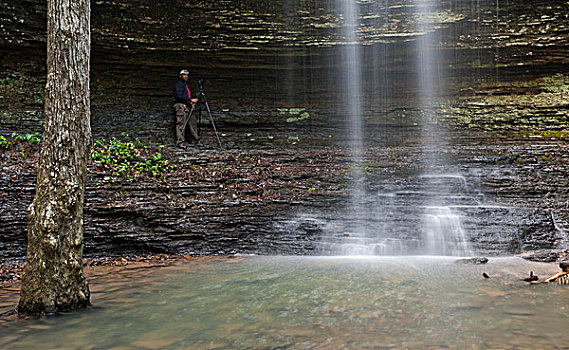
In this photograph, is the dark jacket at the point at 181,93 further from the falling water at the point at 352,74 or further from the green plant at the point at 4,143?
the falling water at the point at 352,74

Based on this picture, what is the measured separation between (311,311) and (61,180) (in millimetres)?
2780

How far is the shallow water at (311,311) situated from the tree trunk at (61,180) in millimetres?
291

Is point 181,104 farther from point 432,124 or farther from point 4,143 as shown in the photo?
point 432,124

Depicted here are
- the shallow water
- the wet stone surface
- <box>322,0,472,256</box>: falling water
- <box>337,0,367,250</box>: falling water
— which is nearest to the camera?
the shallow water

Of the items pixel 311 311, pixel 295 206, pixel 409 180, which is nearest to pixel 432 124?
pixel 409 180

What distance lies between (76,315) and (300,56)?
10951 millimetres

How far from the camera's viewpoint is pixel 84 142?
4.25 metres

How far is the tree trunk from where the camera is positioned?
392 centimetres

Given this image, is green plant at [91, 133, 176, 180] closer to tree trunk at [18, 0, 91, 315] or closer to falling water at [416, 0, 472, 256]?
tree trunk at [18, 0, 91, 315]

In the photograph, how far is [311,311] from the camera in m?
3.99

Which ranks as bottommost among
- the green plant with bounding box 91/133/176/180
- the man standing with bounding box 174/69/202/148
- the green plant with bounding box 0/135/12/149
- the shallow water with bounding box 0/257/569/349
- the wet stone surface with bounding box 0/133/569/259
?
the shallow water with bounding box 0/257/569/349

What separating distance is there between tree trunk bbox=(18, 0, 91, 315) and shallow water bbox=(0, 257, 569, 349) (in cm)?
29

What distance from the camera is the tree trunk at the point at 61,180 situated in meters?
3.92

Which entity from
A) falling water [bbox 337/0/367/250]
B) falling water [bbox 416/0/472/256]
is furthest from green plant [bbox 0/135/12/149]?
falling water [bbox 416/0/472/256]
